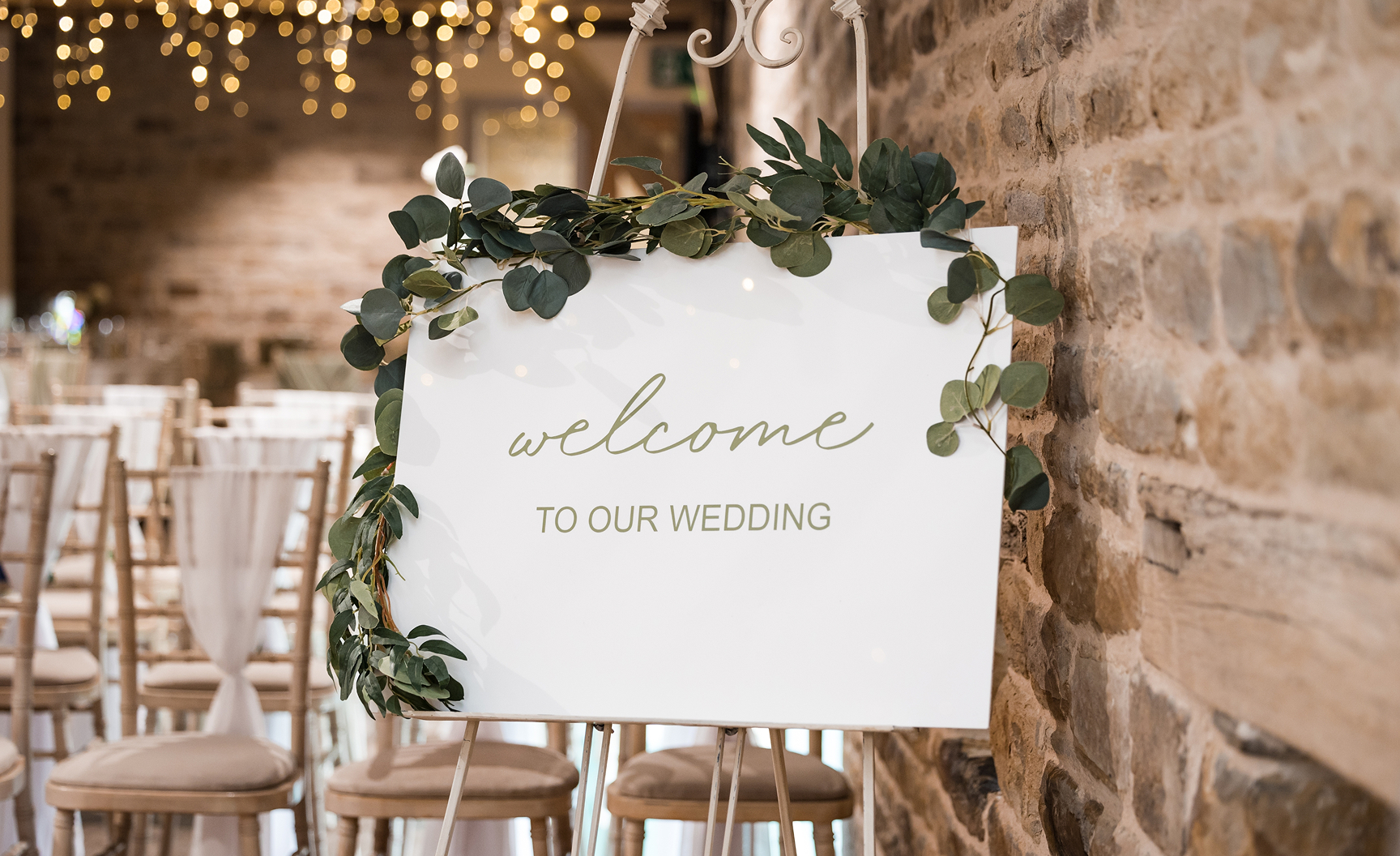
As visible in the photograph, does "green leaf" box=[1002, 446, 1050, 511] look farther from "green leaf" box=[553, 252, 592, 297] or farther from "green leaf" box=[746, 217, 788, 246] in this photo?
"green leaf" box=[553, 252, 592, 297]

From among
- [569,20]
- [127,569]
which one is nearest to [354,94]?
[569,20]

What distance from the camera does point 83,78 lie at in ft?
30.1

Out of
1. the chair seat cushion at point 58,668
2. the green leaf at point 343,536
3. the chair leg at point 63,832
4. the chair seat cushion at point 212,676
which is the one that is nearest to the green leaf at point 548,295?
the green leaf at point 343,536

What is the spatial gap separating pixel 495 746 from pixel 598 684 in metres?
0.91

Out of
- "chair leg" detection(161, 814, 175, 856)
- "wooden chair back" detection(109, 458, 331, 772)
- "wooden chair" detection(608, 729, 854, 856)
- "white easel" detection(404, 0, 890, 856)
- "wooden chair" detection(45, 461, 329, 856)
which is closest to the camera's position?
"white easel" detection(404, 0, 890, 856)

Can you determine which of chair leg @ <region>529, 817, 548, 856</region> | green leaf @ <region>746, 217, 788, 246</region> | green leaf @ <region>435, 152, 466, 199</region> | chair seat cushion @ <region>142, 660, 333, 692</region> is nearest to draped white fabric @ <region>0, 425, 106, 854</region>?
chair seat cushion @ <region>142, 660, 333, 692</region>

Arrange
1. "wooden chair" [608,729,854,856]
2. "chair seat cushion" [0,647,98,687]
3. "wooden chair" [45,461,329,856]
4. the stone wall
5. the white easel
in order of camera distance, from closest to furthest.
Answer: the stone wall, the white easel, "wooden chair" [608,729,854,856], "wooden chair" [45,461,329,856], "chair seat cushion" [0,647,98,687]

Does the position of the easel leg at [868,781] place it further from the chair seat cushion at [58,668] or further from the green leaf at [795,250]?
the chair seat cushion at [58,668]

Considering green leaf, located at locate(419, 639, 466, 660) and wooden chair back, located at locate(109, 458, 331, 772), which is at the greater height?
green leaf, located at locate(419, 639, 466, 660)

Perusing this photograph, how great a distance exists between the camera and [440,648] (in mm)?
1291

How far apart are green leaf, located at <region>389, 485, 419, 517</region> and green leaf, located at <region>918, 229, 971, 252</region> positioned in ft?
2.20

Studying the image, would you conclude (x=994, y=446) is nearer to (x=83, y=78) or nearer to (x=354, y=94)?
(x=354, y=94)

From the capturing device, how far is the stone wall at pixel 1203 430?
2.71 ft

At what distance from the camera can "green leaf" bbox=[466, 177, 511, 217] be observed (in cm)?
134
